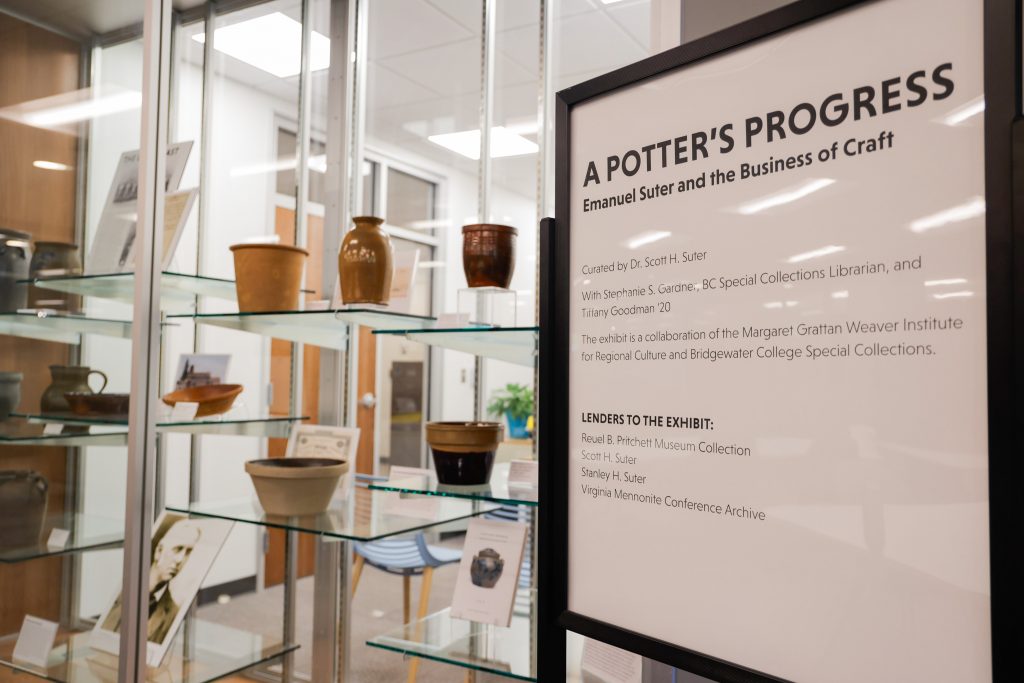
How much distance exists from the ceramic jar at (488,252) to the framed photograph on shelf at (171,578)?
35.1 inches

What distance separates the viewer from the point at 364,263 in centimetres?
159

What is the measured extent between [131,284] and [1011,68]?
5.82ft

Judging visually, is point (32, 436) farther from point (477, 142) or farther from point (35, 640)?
point (477, 142)

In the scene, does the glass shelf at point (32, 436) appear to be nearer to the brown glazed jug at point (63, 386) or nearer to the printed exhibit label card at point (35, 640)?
the brown glazed jug at point (63, 386)

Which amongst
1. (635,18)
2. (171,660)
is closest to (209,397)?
(171,660)

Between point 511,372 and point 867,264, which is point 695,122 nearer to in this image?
point 867,264

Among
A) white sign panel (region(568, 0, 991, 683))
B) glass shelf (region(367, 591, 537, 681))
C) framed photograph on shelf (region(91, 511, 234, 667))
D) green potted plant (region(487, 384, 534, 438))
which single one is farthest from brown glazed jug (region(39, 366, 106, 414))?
green potted plant (region(487, 384, 534, 438))

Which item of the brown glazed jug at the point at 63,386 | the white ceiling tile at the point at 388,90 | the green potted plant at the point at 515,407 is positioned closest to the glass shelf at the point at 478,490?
the brown glazed jug at the point at 63,386

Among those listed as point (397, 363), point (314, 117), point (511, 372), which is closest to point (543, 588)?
point (314, 117)

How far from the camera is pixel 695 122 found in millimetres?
842

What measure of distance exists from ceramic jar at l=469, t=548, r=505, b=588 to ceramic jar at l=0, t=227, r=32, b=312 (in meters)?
1.50

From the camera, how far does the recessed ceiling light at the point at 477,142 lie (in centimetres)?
312

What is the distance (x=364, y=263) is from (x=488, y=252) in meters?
0.31

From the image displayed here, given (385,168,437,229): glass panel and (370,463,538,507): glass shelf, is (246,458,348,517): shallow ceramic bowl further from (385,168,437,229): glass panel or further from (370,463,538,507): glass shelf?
(385,168,437,229): glass panel
